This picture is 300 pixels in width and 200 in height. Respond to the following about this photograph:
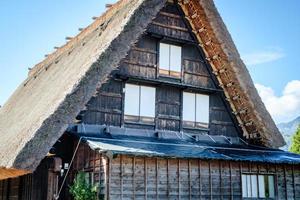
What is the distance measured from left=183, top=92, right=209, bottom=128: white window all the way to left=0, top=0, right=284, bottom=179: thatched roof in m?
1.24

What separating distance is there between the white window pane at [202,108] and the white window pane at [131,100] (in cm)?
260

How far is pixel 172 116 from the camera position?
15438 mm

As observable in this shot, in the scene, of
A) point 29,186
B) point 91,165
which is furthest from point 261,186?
point 29,186

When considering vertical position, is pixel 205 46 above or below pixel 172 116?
above

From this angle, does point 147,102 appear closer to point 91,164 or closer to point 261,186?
point 91,164

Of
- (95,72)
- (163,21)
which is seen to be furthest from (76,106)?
(163,21)

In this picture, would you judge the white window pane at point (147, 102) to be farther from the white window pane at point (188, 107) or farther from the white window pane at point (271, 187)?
the white window pane at point (271, 187)

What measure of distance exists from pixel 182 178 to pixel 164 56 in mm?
4903

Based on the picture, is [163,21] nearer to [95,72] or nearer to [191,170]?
[95,72]

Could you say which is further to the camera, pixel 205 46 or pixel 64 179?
pixel 205 46

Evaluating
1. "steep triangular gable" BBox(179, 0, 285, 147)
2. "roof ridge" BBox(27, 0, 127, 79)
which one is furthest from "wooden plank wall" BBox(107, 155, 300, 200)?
"roof ridge" BBox(27, 0, 127, 79)

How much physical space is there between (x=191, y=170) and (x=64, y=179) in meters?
3.97

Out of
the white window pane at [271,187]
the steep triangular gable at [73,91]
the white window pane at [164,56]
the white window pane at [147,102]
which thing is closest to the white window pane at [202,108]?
the white window pane at [164,56]

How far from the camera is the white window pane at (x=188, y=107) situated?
51.9 ft
